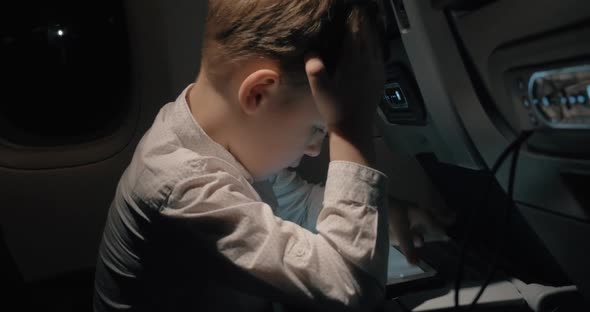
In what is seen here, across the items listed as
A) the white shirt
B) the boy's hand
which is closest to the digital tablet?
the white shirt

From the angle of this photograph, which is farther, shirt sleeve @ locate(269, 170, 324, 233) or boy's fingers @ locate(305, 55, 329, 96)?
shirt sleeve @ locate(269, 170, 324, 233)

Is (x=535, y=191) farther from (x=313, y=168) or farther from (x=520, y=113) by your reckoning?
(x=313, y=168)

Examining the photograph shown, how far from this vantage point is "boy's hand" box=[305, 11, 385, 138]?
65 cm

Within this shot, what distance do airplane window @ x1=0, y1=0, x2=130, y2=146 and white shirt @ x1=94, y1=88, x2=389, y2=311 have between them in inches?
28.5

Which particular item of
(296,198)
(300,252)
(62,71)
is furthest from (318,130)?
(62,71)

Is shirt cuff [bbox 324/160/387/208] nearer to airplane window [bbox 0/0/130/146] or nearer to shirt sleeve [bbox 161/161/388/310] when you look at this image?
shirt sleeve [bbox 161/161/388/310]

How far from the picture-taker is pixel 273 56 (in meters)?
0.66

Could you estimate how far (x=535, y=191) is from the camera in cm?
61

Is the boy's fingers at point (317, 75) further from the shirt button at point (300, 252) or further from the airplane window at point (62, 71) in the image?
the airplane window at point (62, 71)

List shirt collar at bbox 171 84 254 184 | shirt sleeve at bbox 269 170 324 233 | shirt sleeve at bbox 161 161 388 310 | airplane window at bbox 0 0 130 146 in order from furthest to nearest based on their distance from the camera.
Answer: airplane window at bbox 0 0 130 146 < shirt sleeve at bbox 269 170 324 233 < shirt collar at bbox 171 84 254 184 < shirt sleeve at bbox 161 161 388 310

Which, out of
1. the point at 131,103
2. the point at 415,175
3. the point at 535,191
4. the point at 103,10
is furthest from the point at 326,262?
the point at 103,10

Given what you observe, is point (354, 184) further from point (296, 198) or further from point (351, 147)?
point (296, 198)

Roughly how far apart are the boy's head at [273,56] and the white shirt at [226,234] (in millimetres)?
80

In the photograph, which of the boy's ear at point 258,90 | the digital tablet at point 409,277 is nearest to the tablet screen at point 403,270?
the digital tablet at point 409,277
